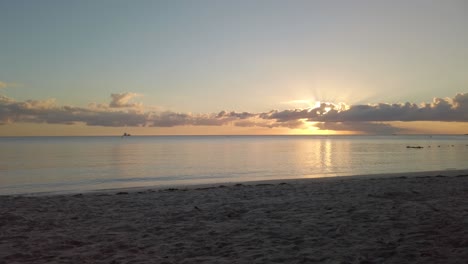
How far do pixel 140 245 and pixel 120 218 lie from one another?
3.51 m

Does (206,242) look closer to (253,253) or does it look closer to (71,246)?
(253,253)

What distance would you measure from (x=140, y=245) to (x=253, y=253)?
2545 millimetres

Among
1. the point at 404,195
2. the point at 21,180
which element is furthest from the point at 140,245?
the point at 21,180

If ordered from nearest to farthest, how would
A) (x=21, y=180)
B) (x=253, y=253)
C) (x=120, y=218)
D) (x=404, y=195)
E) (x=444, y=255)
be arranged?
(x=444, y=255), (x=253, y=253), (x=120, y=218), (x=404, y=195), (x=21, y=180)

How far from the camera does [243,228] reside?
10156mm

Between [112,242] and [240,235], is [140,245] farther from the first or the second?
[240,235]

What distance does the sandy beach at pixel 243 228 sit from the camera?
7.71 m

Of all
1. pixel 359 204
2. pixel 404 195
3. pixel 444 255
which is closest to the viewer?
pixel 444 255

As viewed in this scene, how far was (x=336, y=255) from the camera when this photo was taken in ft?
24.7

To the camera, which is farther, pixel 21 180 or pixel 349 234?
pixel 21 180

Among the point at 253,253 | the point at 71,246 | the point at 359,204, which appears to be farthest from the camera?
the point at 359,204

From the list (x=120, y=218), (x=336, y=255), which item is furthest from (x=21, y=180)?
(x=336, y=255)

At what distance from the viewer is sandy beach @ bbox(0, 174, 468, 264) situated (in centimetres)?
771

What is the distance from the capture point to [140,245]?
8.70 m
